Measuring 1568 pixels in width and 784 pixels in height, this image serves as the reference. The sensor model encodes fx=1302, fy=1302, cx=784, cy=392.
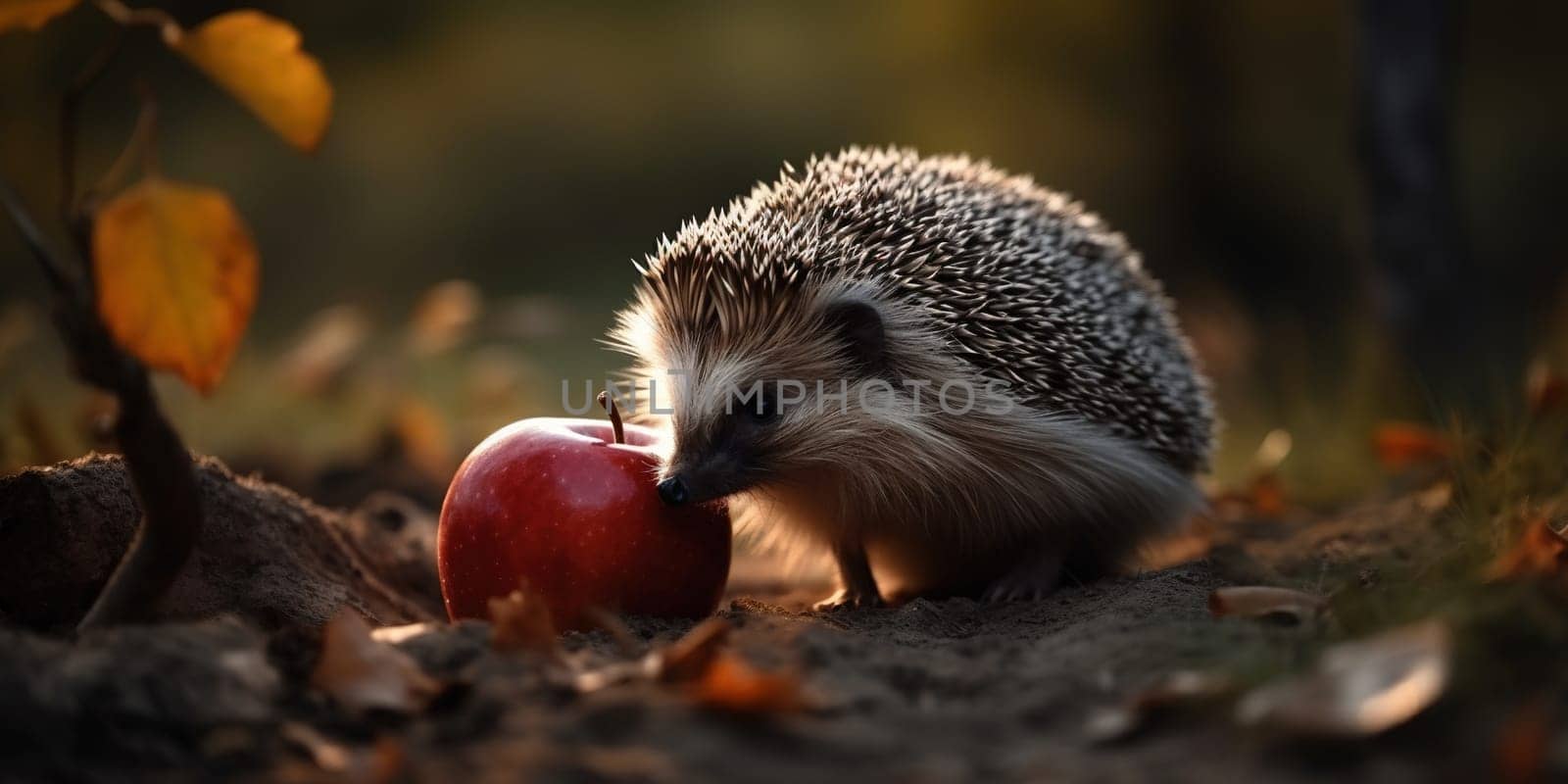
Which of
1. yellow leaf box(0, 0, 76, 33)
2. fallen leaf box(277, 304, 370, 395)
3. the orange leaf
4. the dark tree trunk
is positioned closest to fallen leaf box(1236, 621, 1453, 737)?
the orange leaf

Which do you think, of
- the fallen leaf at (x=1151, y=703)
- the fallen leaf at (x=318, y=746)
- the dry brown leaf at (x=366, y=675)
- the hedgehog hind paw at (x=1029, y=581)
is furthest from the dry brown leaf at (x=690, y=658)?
the hedgehog hind paw at (x=1029, y=581)

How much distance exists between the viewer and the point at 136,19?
1.77 m

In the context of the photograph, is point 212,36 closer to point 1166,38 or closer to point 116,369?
point 116,369

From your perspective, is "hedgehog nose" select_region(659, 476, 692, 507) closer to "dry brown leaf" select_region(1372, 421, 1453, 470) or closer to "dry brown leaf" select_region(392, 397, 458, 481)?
"dry brown leaf" select_region(392, 397, 458, 481)

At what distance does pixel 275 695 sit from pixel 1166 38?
8.70 m

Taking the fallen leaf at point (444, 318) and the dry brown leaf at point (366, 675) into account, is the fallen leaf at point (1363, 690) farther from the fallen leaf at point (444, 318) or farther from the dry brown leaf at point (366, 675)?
the fallen leaf at point (444, 318)

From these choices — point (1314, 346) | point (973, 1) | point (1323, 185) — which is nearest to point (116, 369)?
point (1314, 346)

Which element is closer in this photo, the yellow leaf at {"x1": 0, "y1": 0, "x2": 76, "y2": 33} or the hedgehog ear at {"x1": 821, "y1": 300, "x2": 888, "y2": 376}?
the yellow leaf at {"x1": 0, "y1": 0, "x2": 76, "y2": 33}

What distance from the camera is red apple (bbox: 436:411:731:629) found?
2.63m

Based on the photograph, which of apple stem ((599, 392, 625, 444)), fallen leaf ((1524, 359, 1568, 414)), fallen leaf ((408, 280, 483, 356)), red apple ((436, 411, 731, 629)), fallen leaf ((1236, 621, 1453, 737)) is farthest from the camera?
fallen leaf ((408, 280, 483, 356))

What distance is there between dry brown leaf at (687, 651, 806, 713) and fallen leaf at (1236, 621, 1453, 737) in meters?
0.57

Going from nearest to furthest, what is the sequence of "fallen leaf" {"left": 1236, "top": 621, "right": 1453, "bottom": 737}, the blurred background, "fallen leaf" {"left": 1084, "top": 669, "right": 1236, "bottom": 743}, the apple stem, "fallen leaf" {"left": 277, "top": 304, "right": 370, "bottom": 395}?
1. "fallen leaf" {"left": 1236, "top": 621, "right": 1453, "bottom": 737}
2. "fallen leaf" {"left": 1084, "top": 669, "right": 1236, "bottom": 743}
3. the apple stem
4. "fallen leaf" {"left": 277, "top": 304, "right": 370, "bottom": 395}
5. the blurred background

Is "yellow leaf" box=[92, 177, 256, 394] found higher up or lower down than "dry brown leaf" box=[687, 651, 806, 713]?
higher up

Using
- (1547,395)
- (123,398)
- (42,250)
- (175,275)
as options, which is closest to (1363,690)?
(175,275)
